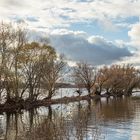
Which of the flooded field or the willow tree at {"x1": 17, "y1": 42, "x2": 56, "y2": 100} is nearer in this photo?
the flooded field

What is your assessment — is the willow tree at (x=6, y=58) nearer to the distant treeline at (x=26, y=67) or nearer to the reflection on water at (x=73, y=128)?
the distant treeline at (x=26, y=67)

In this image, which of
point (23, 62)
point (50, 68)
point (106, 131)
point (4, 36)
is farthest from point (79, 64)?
point (106, 131)

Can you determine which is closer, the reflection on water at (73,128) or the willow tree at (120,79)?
the reflection on water at (73,128)

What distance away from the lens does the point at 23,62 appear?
70062 mm

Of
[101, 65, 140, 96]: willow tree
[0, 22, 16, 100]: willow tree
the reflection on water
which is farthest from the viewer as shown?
[101, 65, 140, 96]: willow tree

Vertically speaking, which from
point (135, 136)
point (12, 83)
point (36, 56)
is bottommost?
point (135, 136)

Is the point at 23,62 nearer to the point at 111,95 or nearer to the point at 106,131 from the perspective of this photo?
the point at 106,131

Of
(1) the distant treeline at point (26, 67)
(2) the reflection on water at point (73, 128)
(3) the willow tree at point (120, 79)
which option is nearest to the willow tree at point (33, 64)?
(1) the distant treeline at point (26, 67)

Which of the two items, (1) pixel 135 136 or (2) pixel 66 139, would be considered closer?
(2) pixel 66 139

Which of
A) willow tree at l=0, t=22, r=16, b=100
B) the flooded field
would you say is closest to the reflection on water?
the flooded field

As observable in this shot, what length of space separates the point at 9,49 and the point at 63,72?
24.6 meters

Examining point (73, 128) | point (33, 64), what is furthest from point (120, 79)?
point (73, 128)

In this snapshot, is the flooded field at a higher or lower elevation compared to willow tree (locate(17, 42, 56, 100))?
lower

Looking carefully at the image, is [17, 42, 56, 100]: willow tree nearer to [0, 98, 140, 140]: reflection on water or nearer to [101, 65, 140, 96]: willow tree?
[0, 98, 140, 140]: reflection on water
